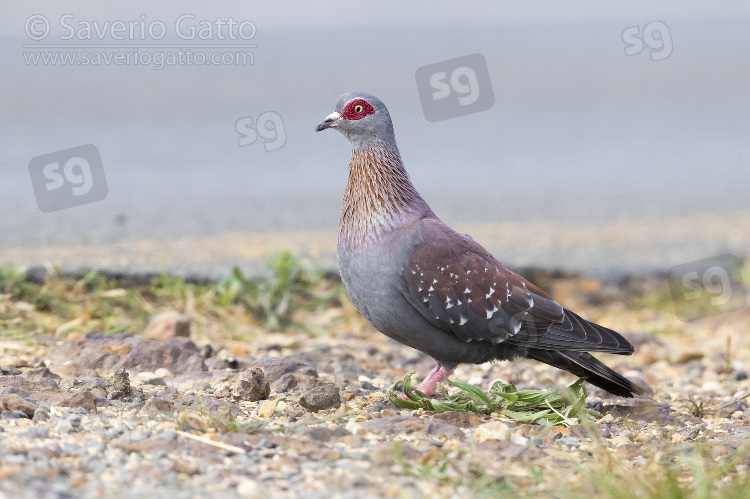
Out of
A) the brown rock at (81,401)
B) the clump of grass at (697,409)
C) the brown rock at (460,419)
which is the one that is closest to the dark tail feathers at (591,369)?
the clump of grass at (697,409)

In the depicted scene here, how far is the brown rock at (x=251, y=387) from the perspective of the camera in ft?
13.9

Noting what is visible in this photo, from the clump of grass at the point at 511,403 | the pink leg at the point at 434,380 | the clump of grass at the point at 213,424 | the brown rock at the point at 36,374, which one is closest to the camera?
the clump of grass at the point at 213,424

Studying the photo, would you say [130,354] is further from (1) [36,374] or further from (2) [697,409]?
(2) [697,409]

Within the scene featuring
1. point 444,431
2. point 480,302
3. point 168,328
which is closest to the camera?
point 444,431

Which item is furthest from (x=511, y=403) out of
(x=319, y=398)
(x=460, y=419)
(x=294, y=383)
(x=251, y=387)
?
(x=251, y=387)

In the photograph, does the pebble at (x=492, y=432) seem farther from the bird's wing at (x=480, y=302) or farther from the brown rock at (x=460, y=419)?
the bird's wing at (x=480, y=302)

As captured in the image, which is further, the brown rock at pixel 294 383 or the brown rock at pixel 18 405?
the brown rock at pixel 294 383

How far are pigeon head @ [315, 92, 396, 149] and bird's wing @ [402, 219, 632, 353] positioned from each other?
57 centimetres

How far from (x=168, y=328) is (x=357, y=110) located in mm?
1872

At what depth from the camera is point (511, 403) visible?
4.15 metres

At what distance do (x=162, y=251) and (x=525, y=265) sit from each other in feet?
9.93

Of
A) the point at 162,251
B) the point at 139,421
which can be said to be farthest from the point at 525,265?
the point at 139,421

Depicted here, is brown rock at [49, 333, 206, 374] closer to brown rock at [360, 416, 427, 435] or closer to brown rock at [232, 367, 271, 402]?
brown rock at [232, 367, 271, 402]

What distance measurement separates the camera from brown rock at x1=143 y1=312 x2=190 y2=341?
18.6 ft
